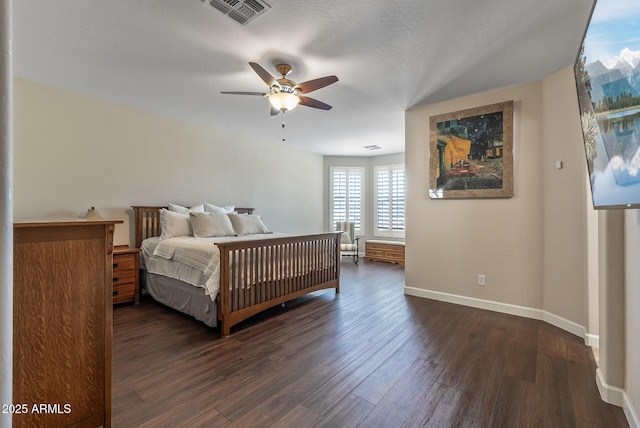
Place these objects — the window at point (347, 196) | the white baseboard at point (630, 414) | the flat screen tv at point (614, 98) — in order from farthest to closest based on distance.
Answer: the window at point (347, 196) < the white baseboard at point (630, 414) < the flat screen tv at point (614, 98)

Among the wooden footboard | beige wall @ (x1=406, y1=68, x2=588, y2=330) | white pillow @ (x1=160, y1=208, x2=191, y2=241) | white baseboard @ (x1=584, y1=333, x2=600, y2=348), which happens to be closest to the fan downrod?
the wooden footboard

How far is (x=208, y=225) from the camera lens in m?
3.67

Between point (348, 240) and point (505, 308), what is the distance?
3.76 meters

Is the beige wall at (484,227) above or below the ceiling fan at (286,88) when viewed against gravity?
below

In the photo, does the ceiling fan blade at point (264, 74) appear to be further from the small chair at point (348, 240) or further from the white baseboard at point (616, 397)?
the small chair at point (348, 240)

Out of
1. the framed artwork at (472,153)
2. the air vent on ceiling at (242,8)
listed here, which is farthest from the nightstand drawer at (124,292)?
the framed artwork at (472,153)

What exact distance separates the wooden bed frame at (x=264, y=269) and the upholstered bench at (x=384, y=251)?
8.64 ft

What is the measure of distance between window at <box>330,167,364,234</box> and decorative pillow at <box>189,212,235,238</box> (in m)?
3.77

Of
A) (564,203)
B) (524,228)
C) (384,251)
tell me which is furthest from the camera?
(384,251)

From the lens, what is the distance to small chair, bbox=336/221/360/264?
630 centimetres

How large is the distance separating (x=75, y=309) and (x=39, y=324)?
13 cm

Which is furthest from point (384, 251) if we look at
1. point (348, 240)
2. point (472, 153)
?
point (472, 153)

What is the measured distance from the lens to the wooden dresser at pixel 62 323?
3.79 ft

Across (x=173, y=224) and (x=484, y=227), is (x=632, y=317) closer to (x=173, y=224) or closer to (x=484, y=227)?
(x=484, y=227)
